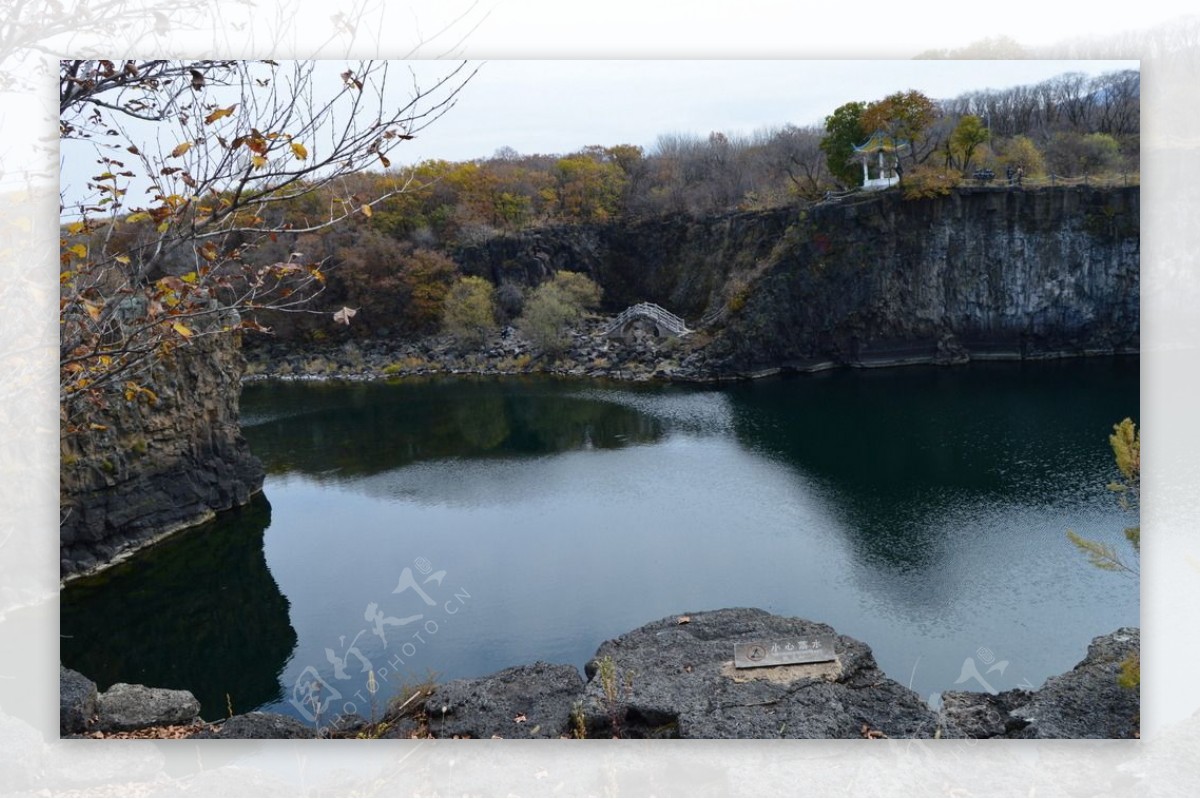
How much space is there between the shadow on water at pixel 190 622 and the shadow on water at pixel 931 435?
6504 millimetres

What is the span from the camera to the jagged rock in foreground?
496cm

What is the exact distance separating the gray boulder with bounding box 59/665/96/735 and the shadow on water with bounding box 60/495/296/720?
280cm

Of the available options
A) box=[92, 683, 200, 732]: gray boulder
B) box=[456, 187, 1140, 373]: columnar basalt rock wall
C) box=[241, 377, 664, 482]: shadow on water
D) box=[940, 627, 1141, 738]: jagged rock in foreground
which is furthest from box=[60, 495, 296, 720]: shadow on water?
box=[456, 187, 1140, 373]: columnar basalt rock wall

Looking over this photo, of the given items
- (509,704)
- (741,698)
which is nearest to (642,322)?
(509,704)

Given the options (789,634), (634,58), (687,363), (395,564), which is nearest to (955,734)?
(789,634)

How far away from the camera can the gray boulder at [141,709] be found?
5.60 metres

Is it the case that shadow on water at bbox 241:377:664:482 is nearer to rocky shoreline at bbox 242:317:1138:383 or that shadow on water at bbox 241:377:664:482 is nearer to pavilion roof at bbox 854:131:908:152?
rocky shoreline at bbox 242:317:1138:383

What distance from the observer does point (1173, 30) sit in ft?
17.5

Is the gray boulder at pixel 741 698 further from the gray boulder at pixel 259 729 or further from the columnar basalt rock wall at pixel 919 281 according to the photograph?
the columnar basalt rock wall at pixel 919 281

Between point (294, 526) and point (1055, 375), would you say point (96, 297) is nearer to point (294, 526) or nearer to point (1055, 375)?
point (294, 526)

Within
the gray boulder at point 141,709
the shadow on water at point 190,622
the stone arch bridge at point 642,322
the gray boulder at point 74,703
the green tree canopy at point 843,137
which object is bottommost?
the shadow on water at point 190,622

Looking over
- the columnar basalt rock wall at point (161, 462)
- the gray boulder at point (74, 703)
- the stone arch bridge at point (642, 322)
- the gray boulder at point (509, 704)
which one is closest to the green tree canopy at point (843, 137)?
the stone arch bridge at point (642, 322)

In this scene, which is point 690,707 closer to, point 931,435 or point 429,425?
point 931,435

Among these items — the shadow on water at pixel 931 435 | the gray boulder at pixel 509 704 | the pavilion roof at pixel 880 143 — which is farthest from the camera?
the pavilion roof at pixel 880 143
